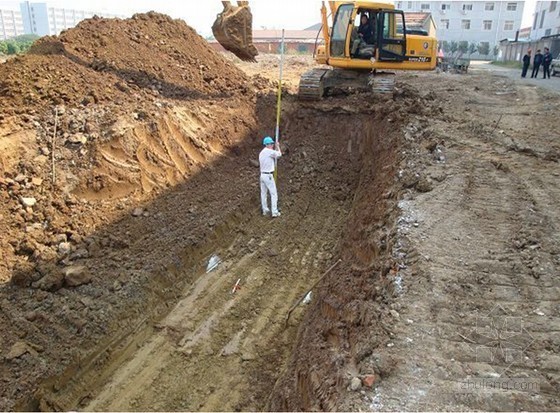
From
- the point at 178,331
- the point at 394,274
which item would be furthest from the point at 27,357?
Result: the point at 394,274

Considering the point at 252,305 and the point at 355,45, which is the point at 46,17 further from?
the point at 252,305

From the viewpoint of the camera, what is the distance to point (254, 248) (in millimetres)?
8164

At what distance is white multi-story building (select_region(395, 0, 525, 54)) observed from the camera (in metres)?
61.1

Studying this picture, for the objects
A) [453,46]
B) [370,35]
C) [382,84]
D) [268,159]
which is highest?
[453,46]

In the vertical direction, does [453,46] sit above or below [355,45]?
above

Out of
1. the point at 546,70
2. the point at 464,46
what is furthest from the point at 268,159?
the point at 464,46

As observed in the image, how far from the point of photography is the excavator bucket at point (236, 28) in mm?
10977

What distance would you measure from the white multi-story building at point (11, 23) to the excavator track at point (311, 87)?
6587 centimetres

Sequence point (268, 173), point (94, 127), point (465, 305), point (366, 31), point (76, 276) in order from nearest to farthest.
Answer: point (465, 305)
point (76, 276)
point (94, 127)
point (268, 173)
point (366, 31)

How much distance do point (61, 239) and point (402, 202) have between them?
5092 millimetres

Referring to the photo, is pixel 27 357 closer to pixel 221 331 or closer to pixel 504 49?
pixel 221 331

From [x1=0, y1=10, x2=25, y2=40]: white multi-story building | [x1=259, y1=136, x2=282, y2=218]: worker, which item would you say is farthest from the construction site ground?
[x1=0, y1=10, x2=25, y2=40]: white multi-story building

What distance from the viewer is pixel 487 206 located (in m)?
6.12

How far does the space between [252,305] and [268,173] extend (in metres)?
2.80
